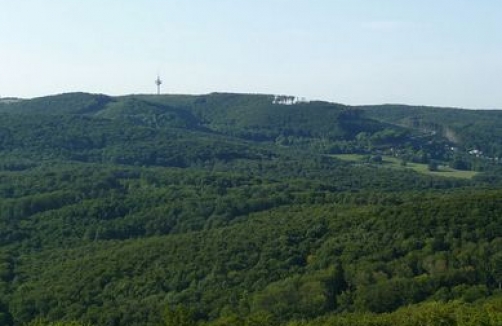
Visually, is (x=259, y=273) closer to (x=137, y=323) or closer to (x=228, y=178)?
(x=137, y=323)

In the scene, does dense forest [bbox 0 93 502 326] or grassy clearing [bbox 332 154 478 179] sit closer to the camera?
dense forest [bbox 0 93 502 326]

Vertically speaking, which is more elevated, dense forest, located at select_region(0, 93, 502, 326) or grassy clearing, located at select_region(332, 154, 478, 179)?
dense forest, located at select_region(0, 93, 502, 326)

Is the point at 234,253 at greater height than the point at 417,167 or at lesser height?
greater

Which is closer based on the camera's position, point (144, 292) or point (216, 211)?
point (144, 292)

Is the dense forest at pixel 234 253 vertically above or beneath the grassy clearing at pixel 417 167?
above

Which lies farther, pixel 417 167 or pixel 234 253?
pixel 417 167

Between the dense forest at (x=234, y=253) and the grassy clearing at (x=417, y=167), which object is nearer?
the dense forest at (x=234, y=253)

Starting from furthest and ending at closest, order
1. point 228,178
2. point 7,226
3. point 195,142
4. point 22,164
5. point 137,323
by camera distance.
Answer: point 195,142, point 22,164, point 228,178, point 7,226, point 137,323

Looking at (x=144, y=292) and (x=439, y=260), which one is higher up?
(x=439, y=260)

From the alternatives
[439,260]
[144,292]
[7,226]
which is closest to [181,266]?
[144,292]

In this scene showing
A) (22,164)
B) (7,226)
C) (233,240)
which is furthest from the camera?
(22,164)
